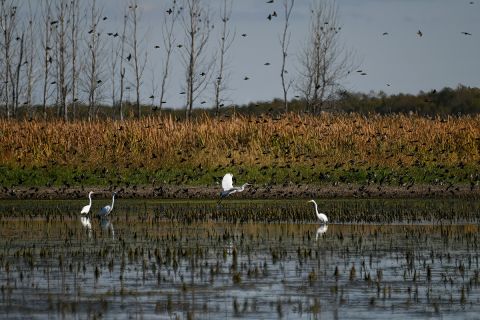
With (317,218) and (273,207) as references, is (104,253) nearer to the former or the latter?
(317,218)

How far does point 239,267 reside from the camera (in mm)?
16812

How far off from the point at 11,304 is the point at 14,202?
2097 cm

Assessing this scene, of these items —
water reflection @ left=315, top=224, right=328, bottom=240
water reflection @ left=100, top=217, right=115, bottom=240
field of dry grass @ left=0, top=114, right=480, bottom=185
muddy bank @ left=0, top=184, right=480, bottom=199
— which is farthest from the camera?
field of dry grass @ left=0, top=114, right=480, bottom=185

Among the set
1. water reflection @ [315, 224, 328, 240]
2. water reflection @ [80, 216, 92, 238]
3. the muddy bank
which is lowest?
the muddy bank

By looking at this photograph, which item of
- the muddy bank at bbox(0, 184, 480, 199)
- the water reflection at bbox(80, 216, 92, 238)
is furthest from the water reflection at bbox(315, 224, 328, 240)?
the muddy bank at bbox(0, 184, 480, 199)

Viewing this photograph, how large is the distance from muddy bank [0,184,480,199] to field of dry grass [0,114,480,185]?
1.61m

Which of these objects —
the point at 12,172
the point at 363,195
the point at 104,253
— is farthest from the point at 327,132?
the point at 104,253

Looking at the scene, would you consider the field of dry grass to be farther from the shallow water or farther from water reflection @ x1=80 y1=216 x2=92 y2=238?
the shallow water

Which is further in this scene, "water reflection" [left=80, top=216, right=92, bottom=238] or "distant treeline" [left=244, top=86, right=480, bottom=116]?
"distant treeline" [left=244, top=86, right=480, bottom=116]

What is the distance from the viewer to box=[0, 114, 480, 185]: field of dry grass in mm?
39406

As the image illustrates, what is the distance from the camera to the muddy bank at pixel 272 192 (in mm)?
35406

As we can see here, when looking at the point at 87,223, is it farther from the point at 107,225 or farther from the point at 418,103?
the point at 418,103

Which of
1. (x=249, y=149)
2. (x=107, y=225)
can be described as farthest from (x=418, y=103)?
(x=107, y=225)

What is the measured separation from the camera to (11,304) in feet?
44.2
